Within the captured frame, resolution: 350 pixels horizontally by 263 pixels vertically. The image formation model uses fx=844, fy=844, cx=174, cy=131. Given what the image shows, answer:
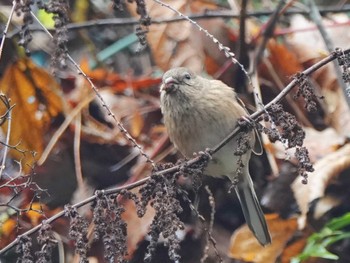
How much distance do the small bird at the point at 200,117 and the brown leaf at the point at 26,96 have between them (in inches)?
23.7

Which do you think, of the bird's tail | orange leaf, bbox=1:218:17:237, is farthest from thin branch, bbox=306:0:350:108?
orange leaf, bbox=1:218:17:237

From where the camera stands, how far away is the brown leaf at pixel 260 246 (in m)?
4.00

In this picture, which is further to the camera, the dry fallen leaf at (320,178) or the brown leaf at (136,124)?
the brown leaf at (136,124)

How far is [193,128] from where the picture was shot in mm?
3783

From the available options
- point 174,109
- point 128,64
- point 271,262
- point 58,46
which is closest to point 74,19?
point 128,64

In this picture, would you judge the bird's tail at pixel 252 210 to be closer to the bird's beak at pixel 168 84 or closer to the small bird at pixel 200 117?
the small bird at pixel 200 117

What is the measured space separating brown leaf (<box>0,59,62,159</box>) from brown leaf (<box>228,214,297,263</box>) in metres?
1.05

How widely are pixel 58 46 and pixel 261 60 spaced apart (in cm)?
236

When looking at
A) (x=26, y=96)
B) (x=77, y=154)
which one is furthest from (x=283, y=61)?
(x=26, y=96)

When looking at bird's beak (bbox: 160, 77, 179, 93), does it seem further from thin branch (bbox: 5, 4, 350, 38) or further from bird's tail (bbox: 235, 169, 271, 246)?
thin branch (bbox: 5, 4, 350, 38)

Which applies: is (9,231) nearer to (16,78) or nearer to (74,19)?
(16,78)

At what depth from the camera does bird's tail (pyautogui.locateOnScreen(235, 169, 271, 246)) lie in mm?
3830

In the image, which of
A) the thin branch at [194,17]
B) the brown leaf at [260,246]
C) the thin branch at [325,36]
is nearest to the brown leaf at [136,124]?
the thin branch at [194,17]

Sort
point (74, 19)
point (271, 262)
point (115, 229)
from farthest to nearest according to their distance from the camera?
1. point (74, 19)
2. point (271, 262)
3. point (115, 229)
